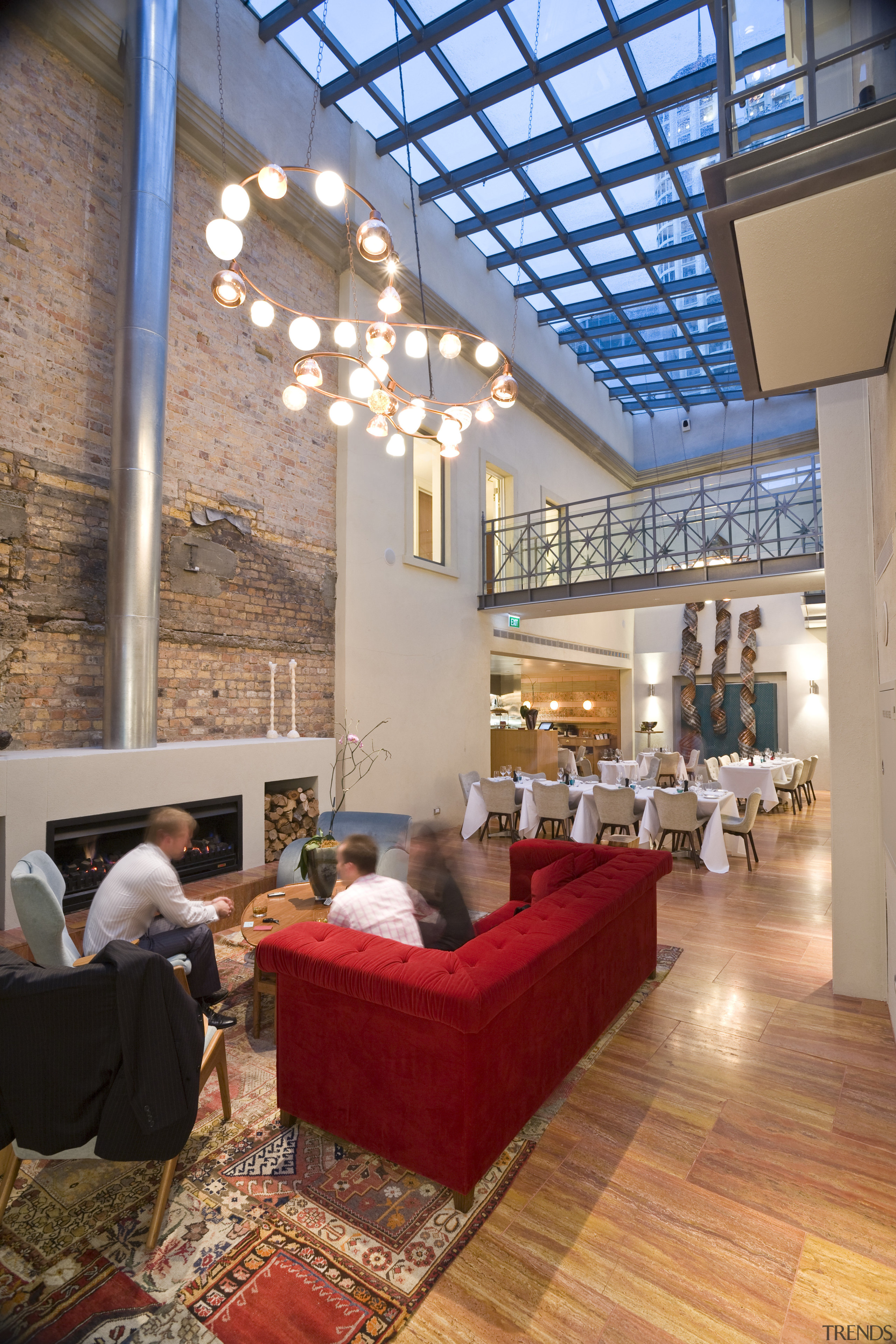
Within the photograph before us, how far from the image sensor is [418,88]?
6.33 m

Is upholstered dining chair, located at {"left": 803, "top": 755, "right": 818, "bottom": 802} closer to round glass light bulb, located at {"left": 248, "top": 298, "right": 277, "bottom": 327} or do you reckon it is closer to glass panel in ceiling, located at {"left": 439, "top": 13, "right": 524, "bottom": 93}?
glass panel in ceiling, located at {"left": 439, "top": 13, "right": 524, "bottom": 93}

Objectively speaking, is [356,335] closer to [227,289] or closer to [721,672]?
[227,289]

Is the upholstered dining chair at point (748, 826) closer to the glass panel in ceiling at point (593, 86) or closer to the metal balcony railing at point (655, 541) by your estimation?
the metal balcony railing at point (655, 541)

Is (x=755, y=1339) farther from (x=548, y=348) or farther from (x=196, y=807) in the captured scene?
(x=548, y=348)

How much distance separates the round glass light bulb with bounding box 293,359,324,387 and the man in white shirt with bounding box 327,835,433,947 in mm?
2373

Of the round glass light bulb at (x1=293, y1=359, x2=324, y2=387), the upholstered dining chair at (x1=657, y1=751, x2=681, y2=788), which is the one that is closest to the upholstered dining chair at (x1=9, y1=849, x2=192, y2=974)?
the round glass light bulb at (x1=293, y1=359, x2=324, y2=387)

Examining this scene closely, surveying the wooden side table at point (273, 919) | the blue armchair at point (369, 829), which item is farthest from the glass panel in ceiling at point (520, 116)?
the wooden side table at point (273, 919)

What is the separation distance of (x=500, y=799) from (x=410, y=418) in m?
4.86

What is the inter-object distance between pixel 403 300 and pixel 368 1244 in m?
8.11

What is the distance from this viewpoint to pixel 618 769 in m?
8.81

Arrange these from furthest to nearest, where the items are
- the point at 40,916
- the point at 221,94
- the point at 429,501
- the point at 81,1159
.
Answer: the point at 429,501
the point at 221,94
the point at 40,916
the point at 81,1159

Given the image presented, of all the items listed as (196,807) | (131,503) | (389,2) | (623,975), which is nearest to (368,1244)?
(623,975)

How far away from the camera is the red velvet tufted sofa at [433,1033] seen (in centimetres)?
201

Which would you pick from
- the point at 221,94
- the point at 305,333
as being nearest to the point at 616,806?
the point at 305,333
